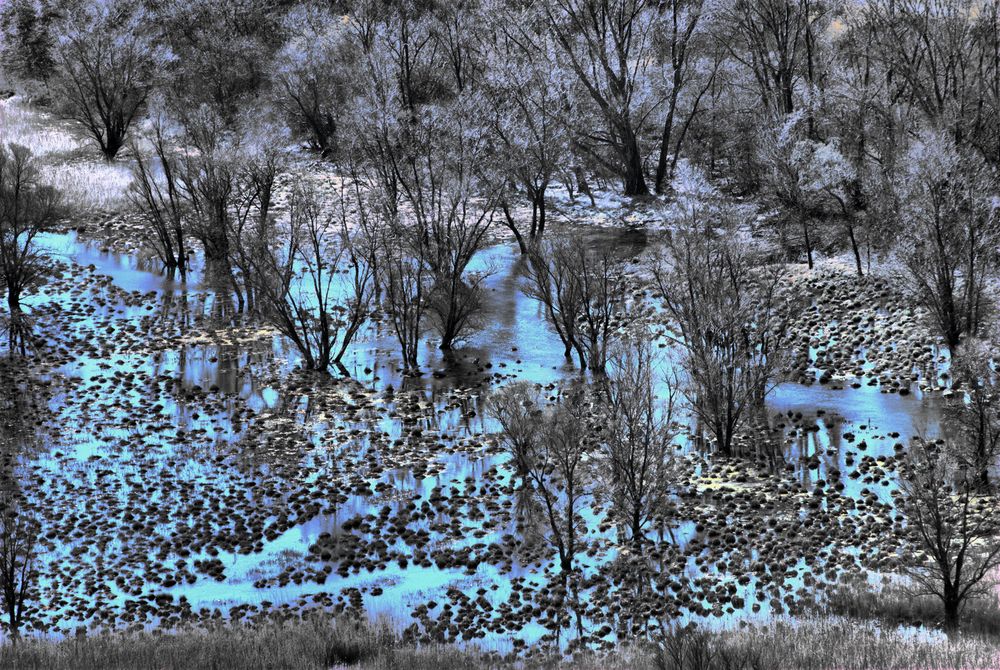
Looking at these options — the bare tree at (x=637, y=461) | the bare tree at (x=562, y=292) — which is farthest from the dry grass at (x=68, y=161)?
the bare tree at (x=637, y=461)

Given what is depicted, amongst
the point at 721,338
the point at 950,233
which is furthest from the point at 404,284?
the point at 950,233

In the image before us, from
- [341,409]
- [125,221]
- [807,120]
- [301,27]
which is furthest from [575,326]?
[301,27]

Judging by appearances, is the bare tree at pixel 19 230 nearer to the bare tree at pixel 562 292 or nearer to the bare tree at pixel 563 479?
the bare tree at pixel 562 292

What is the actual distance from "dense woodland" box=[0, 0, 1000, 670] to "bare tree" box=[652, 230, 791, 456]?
0.18 m

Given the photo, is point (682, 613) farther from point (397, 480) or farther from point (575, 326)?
point (575, 326)

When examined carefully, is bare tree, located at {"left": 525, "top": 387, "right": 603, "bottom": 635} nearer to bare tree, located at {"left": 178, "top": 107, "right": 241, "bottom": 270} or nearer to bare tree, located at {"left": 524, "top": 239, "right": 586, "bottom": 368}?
bare tree, located at {"left": 524, "top": 239, "right": 586, "bottom": 368}

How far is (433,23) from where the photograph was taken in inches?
2589

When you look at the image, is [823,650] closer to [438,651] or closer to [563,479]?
[438,651]

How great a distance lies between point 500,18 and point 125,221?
22279 mm

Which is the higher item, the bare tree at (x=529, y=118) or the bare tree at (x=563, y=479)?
the bare tree at (x=529, y=118)

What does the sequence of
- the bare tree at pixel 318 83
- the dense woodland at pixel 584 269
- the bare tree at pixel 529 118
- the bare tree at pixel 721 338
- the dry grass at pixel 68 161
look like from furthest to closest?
the bare tree at pixel 318 83 → the dry grass at pixel 68 161 → the bare tree at pixel 529 118 → the bare tree at pixel 721 338 → the dense woodland at pixel 584 269

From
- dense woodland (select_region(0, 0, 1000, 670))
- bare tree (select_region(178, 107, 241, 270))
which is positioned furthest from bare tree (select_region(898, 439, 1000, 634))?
bare tree (select_region(178, 107, 241, 270))

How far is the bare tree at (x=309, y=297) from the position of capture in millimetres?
40188

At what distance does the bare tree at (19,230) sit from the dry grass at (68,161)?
194 inches
